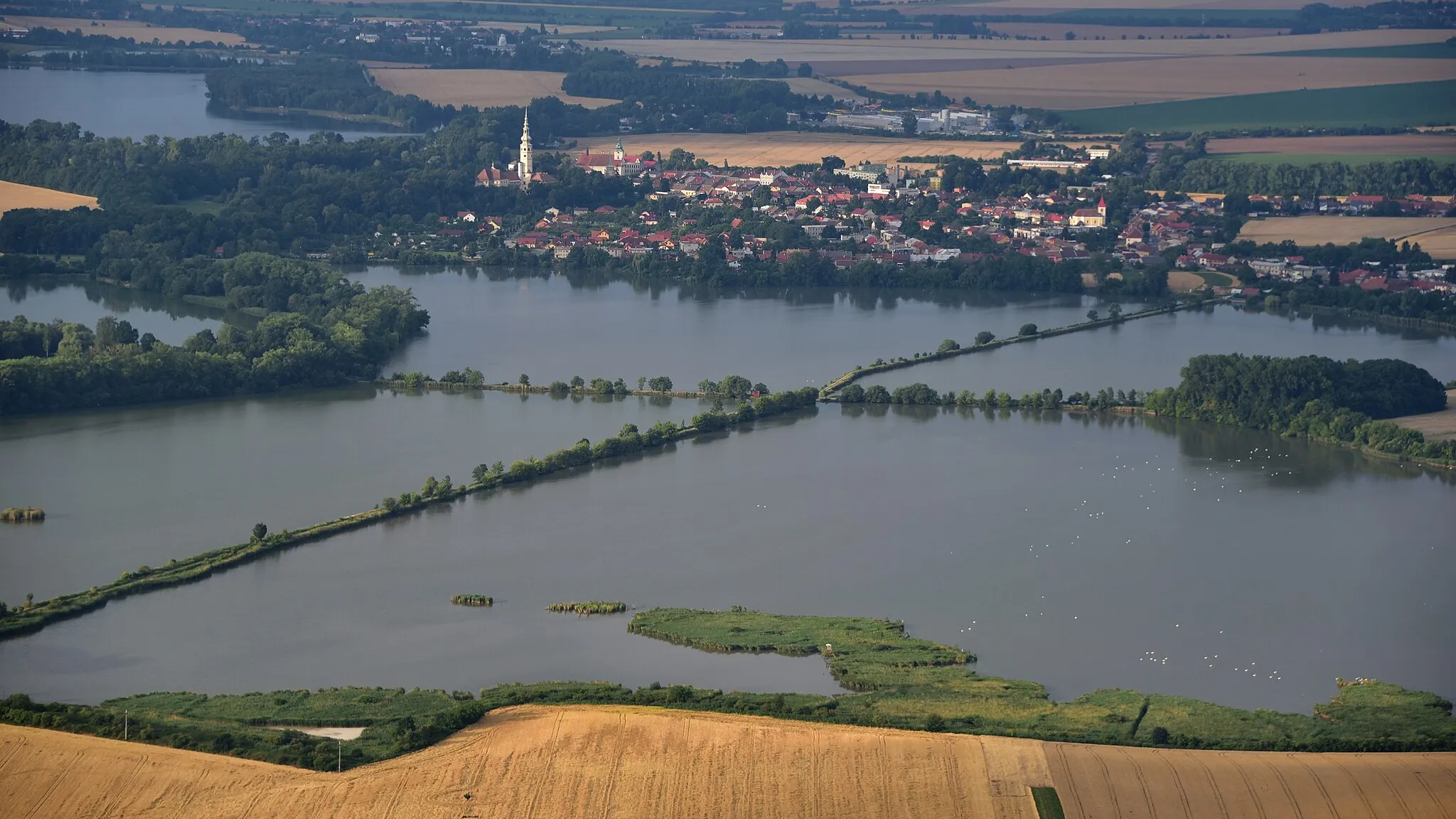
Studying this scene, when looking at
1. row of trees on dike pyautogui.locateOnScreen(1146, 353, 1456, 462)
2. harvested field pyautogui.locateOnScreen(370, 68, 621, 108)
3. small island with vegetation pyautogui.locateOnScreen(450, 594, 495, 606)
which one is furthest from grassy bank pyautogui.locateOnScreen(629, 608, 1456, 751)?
harvested field pyautogui.locateOnScreen(370, 68, 621, 108)

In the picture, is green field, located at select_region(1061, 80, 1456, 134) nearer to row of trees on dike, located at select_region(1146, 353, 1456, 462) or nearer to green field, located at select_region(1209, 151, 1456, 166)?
green field, located at select_region(1209, 151, 1456, 166)

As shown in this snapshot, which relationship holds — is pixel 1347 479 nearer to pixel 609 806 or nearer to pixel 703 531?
pixel 703 531

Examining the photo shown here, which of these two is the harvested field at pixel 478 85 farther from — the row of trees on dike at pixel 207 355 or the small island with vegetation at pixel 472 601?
the small island with vegetation at pixel 472 601

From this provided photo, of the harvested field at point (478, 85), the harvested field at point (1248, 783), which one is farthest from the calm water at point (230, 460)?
the harvested field at point (478, 85)

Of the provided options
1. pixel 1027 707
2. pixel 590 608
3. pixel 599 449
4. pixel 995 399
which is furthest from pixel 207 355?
pixel 1027 707

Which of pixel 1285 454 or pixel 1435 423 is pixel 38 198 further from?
pixel 1435 423
